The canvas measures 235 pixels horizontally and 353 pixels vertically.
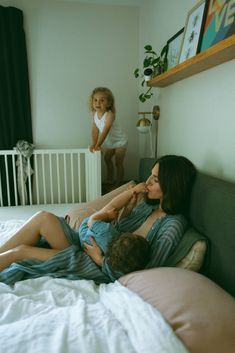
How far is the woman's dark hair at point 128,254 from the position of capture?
1.20 meters

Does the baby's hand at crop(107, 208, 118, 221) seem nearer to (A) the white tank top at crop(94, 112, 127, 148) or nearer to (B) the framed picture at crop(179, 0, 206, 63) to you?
(B) the framed picture at crop(179, 0, 206, 63)

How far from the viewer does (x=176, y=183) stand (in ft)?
4.60

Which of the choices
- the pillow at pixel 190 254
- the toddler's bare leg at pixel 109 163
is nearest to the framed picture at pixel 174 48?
the toddler's bare leg at pixel 109 163

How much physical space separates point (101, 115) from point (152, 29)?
95 centimetres

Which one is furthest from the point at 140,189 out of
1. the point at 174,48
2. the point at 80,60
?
the point at 80,60

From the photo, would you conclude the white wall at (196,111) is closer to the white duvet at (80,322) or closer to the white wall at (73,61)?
the white wall at (73,61)

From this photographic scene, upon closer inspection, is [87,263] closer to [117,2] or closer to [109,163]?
[109,163]

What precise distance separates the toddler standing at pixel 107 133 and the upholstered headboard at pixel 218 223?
1.45 metres

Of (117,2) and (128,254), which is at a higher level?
(117,2)

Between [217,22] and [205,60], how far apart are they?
0.19 meters

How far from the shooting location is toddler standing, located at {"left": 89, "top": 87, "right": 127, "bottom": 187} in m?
2.62

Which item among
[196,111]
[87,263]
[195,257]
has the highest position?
[196,111]

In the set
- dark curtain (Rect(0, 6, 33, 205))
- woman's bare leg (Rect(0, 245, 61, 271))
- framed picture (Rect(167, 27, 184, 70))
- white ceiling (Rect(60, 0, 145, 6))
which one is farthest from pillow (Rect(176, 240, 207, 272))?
white ceiling (Rect(60, 0, 145, 6))

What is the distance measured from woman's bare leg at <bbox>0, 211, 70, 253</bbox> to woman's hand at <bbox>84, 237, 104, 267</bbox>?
0.16 meters
